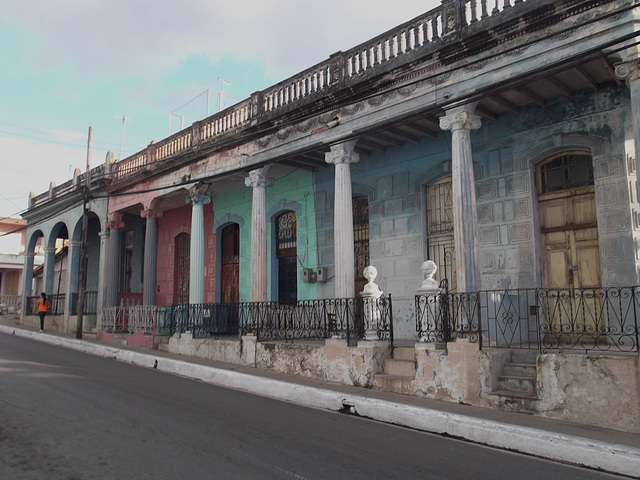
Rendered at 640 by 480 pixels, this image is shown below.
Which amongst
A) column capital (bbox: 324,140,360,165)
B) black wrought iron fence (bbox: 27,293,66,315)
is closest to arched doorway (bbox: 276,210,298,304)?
column capital (bbox: 324,140,360,165)

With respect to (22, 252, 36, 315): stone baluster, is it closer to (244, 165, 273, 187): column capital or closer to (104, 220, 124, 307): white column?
(104, 220, 124, 307): white column

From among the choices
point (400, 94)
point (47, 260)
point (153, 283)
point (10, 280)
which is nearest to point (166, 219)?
point (153, 283)

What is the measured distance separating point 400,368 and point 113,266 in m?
13.7

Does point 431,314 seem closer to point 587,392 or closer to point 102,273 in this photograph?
point 587,392

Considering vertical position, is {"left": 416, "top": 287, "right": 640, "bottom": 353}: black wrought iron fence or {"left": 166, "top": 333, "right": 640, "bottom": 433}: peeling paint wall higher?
{"left": 416, "top": 287, "right": 640, "bottom": 353}: black wrought iron fence

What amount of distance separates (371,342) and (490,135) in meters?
4.99

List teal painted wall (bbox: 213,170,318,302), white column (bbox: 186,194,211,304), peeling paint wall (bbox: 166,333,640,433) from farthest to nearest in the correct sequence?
white column (bbox: 186,194,211,304)
teal painted wall (bbox: 213,170,318,302)
peeling paint wall (bbox: 166,333,640,433)

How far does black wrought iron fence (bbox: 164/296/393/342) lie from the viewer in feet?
34.0

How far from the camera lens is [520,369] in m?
8.02

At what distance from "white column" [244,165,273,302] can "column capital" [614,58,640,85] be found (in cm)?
815

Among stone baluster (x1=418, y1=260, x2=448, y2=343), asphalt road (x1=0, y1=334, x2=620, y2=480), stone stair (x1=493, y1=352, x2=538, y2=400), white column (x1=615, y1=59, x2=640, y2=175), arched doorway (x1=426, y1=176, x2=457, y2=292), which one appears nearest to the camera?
asphalt road (x1=0, y1=334, x2=620, y2=480)

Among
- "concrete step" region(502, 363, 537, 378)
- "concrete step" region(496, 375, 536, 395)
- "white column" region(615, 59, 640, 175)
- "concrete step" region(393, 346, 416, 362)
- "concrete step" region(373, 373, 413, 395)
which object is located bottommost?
"concrete step" region(373, 373, 413, 395)

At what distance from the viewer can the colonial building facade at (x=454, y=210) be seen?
7.95m

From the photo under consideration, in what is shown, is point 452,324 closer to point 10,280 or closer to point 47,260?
point 47,260
